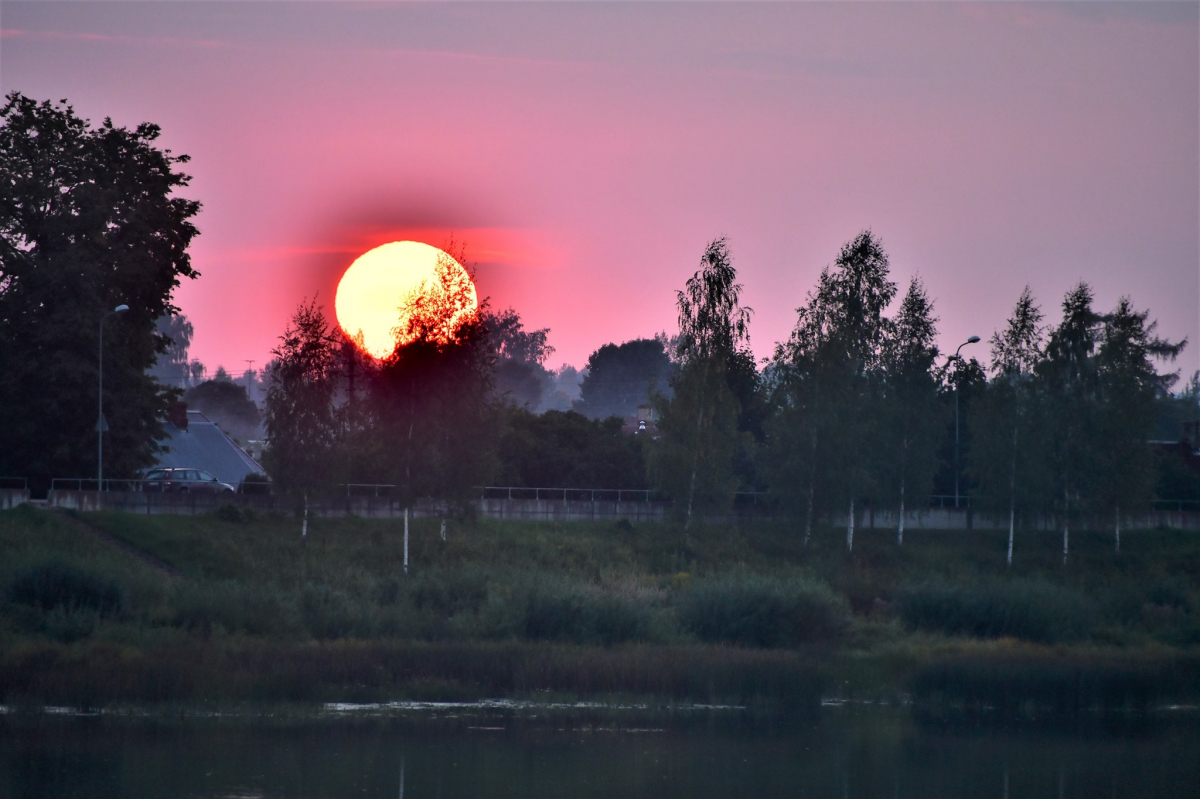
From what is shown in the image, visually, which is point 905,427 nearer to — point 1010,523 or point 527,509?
point 1010,523

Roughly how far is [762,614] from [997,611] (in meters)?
8.00

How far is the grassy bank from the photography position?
27.1 meters

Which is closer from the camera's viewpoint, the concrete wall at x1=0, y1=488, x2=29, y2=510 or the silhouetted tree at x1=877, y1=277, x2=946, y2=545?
the concrete wall at x1=0, y1=488, x2=29, y2=510

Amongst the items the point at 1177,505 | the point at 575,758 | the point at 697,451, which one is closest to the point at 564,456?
the point at 697,451

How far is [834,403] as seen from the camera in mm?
54094

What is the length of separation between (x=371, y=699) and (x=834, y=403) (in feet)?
104

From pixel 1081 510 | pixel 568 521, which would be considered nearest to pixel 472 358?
pixel 568 521

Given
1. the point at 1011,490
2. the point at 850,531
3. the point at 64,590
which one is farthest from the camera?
the point at 1011,490

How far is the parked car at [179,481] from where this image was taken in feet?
169

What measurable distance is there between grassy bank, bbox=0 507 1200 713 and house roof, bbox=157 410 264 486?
2414cm

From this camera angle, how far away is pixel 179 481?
184ft

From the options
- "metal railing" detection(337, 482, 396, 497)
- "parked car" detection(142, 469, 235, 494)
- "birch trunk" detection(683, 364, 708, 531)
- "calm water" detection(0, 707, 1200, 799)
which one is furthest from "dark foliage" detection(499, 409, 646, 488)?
"calm water" detection(0, 707, 1200, 799)

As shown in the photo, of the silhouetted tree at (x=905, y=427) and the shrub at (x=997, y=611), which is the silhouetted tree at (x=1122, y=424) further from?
the shrub at (x=997, y=611)

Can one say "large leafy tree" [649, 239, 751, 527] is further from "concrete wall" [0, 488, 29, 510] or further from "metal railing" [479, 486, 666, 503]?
"concrete wall" [0, 488, 29, 510]
